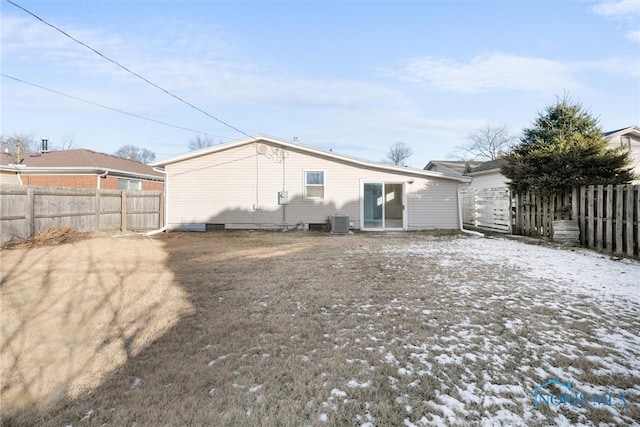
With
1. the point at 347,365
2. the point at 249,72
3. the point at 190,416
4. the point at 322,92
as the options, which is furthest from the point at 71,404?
the point at 322,92

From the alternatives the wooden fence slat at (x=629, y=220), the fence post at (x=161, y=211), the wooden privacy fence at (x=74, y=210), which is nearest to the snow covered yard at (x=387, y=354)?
the wooden fence slat at (x=629, y=220)

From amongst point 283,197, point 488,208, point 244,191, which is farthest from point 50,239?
point 488,208

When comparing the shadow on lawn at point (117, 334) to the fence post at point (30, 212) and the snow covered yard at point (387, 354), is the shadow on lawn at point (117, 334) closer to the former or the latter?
the snow covered yard at point (387, 354)

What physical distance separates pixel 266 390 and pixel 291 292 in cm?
231

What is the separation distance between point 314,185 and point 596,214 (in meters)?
8.60

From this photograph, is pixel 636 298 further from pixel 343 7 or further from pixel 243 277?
pixel 343 7

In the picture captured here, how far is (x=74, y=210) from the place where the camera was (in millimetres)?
10070

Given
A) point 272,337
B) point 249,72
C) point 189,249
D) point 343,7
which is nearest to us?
point 272,337

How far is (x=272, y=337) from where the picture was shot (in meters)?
3.12

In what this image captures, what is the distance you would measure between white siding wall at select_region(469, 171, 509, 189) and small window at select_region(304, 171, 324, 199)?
1015 cm

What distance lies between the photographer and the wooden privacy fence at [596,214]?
6.63 meters

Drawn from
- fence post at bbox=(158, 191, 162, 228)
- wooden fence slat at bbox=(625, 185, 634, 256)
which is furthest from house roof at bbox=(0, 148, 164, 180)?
wooden fence slat at bbox=(625, 185, 634, 256)

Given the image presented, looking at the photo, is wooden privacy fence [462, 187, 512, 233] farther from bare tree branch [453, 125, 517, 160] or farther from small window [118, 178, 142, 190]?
bare tree branch [453, 125, 517, 160]

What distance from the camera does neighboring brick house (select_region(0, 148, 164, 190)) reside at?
16.5 metres
